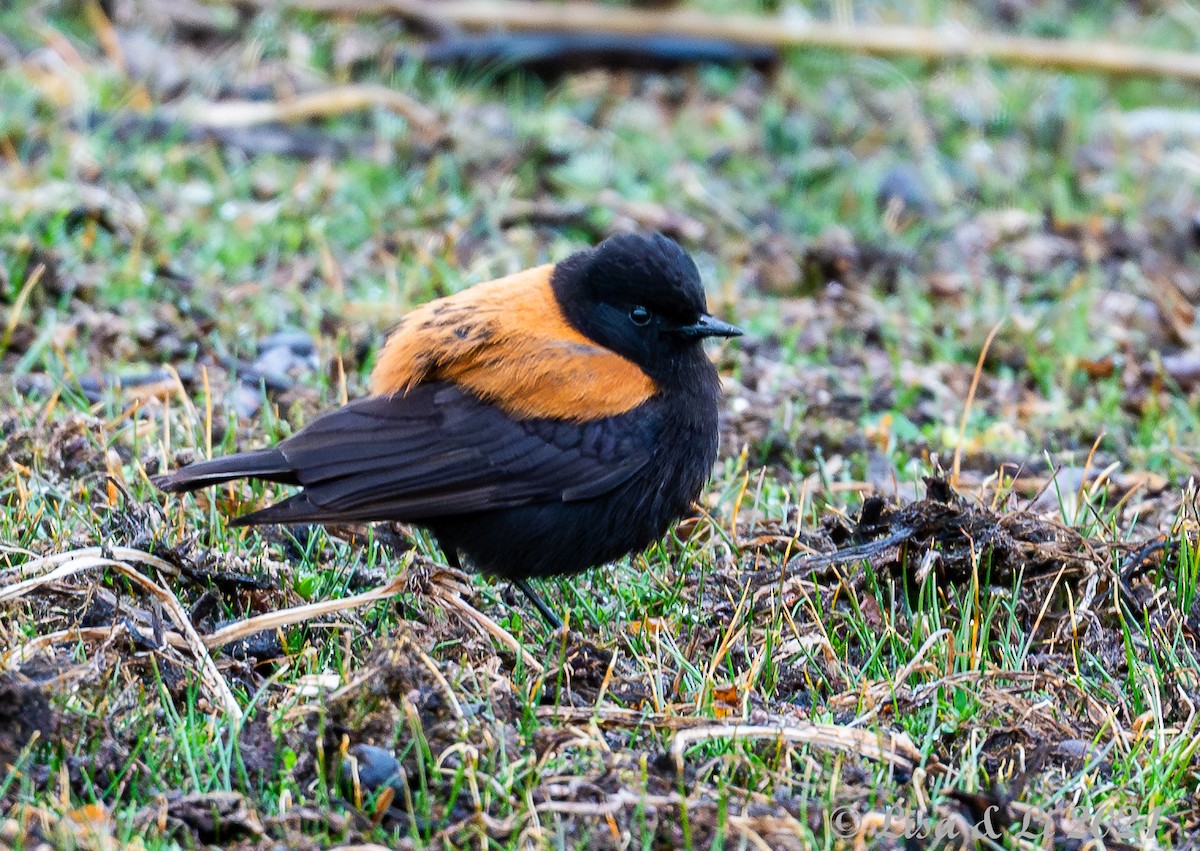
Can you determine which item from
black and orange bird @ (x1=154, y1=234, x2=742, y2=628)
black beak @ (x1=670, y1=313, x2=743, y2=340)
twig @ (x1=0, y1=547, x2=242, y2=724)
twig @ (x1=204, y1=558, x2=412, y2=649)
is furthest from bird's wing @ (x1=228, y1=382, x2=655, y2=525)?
twig @ (x1=0, y1=547, x2=242, y2=724)

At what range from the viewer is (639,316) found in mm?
4969

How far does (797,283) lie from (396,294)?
2.05m

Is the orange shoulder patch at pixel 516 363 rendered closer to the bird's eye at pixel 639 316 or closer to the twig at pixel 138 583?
the bird's eye at pixel 639 316

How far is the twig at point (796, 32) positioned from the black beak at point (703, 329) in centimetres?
552

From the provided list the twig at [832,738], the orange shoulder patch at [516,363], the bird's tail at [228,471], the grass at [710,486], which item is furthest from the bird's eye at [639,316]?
the twig at [832,738]

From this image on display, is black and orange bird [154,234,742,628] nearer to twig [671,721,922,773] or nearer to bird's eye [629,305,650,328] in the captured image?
bird's eye [629,305,650,328]

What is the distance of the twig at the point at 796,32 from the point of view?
9898mm

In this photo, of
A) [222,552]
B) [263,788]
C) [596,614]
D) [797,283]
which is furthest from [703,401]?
[797,283]

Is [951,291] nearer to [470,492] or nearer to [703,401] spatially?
[703,401]

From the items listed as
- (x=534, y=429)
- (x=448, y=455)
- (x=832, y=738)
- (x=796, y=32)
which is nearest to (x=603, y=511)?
(x=534, y=429)

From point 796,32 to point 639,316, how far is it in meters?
5.67

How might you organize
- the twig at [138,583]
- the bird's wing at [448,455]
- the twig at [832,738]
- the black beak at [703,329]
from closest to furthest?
the twig at [832,738]
the twig at [138,583]
the bird's wing at [448,455]
the black beak at [703,329]

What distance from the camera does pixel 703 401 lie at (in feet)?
16.1

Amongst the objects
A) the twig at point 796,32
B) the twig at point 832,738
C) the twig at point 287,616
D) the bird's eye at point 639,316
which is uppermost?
the twig at point 796,32
